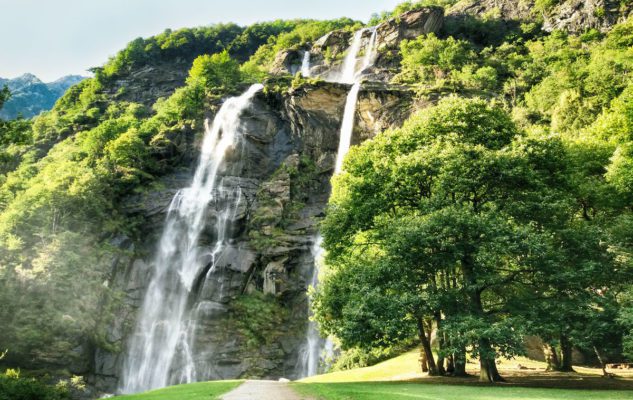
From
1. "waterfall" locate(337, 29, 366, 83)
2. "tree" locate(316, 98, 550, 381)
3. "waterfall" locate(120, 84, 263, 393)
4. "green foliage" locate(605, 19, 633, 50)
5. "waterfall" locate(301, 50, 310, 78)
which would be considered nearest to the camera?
"tree" locate(316, 98, 550, 381)

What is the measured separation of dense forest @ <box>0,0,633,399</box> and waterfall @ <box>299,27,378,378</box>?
3575mm

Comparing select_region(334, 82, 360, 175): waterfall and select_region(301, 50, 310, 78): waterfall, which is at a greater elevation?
select_region(301, 50, 310, 78): waterfall

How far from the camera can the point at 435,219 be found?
18.8m

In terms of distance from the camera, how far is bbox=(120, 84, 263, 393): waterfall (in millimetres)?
37094

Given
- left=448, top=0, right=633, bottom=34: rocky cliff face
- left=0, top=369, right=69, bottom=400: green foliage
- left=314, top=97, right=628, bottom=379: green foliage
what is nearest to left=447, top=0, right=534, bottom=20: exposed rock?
left=448, top=0, right=633, bottom=34: rocky cliff face

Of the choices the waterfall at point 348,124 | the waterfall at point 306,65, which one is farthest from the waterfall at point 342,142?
the waterfall at point 306,65

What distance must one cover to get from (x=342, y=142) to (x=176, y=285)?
995 inches

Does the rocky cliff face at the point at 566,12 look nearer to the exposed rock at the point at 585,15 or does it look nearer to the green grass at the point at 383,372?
the exposed rock at the point at 585,15

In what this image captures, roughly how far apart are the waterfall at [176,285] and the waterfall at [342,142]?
9.92m

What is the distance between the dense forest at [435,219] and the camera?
18281 mm

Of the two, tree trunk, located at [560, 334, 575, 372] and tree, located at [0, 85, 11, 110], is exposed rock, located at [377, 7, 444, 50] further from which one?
tree, located at [0, 85, 11, 110]

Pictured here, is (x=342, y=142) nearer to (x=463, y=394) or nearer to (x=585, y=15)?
(x=463, y=394)

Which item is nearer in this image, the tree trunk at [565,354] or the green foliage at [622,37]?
the tree trunk at [565,354]

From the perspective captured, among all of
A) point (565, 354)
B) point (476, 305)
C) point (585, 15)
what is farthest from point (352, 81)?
point (476, 305)
